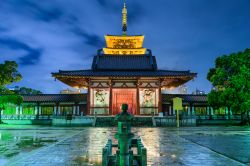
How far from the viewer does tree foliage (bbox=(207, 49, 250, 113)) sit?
31359 millimetres

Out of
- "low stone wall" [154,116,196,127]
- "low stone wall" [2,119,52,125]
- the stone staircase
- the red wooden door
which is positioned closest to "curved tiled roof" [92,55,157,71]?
the red wooden door

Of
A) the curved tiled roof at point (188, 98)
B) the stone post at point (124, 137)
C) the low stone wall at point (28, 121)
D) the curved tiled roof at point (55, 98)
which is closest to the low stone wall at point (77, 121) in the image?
the low stone wall at point (28, 121)

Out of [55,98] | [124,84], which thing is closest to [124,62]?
[124,84]

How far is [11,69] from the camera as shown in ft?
128

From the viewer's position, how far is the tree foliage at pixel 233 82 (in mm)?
31359

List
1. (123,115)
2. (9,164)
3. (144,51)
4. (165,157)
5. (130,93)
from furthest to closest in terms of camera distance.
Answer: (144,51)
(130,93)
(165,157)
(9,164)
(123,115)

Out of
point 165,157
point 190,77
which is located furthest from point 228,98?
point 165,157

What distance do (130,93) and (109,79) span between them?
372 cm

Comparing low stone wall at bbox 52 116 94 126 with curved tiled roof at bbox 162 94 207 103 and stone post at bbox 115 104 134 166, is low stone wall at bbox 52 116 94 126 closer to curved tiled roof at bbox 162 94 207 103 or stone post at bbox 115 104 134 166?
curved tiled roof at bbox 162 94 207 103

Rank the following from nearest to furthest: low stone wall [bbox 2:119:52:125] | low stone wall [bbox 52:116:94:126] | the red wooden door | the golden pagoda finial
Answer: low stone wall [bbox 52:116:94:126] < the red wooden door < low stone wall [bbox 2:119:52:125] < the golden pagoda finial

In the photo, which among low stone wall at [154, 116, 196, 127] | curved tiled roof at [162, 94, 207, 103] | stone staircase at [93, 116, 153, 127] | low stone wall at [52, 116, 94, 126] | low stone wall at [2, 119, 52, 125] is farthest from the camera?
curved tiled roof at [162, 94, 207, 103]

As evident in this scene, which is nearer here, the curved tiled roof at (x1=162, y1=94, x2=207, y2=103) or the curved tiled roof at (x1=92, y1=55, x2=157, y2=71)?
the curved tiled roof at (x1=92, y1=55, x2=157, y2=71)

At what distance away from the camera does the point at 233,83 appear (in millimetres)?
32062

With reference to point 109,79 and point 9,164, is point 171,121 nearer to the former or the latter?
point 109,79
